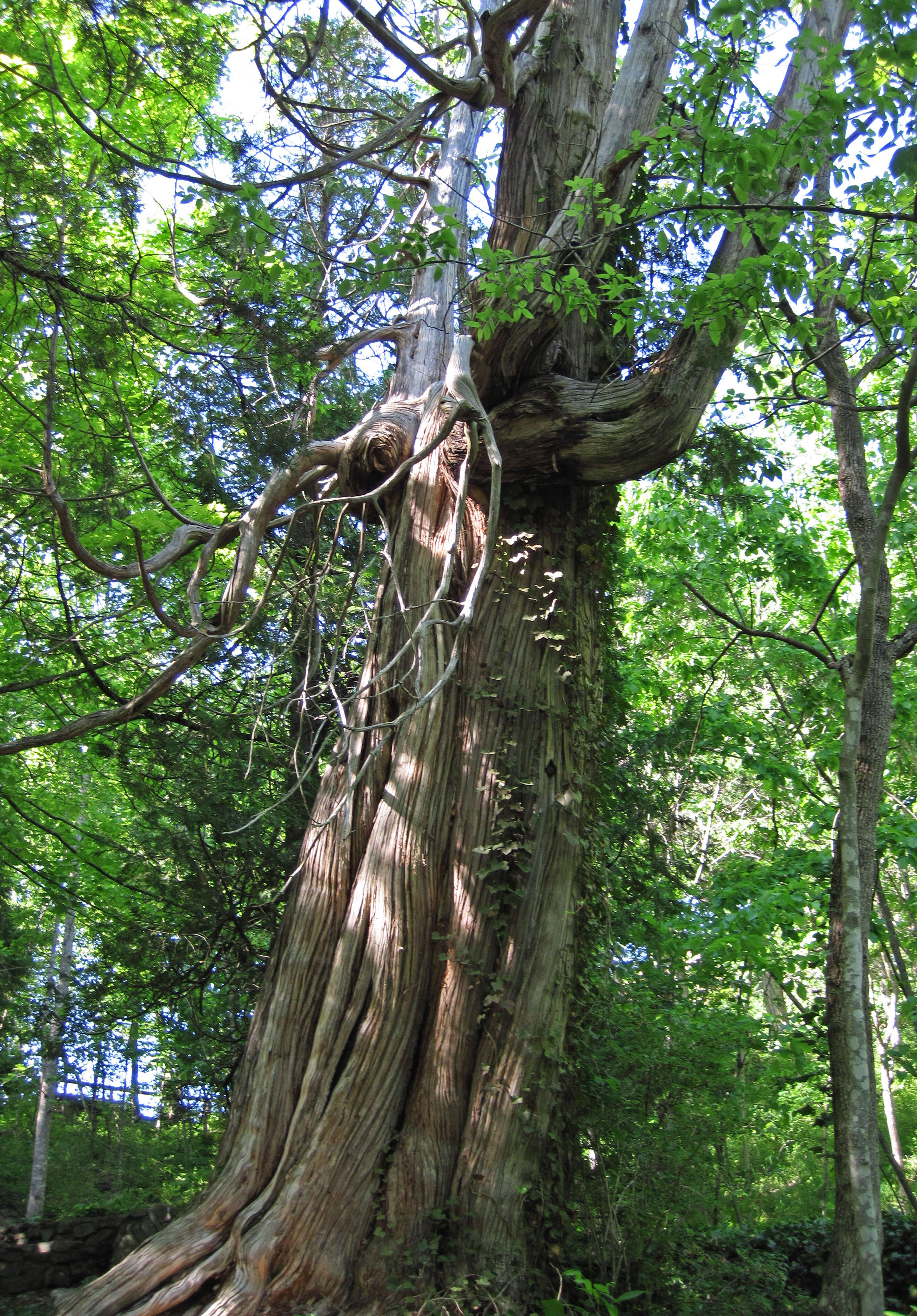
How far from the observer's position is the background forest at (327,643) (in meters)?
4.66

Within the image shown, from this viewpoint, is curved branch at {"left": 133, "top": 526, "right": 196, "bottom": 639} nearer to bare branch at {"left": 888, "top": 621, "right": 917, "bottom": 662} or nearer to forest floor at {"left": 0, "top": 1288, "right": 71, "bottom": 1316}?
bare branch at {"left": 888, "top": 621, "right": 917, "bottom": 662}

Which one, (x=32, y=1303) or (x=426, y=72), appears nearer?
(x=426, y=72)

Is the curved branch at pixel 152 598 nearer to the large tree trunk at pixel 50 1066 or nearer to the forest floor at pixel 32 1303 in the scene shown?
the forest floor at pixel 32 1303

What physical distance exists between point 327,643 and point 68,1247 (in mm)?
4934

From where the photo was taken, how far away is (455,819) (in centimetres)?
481

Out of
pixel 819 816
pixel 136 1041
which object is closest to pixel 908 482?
pixel 819 816

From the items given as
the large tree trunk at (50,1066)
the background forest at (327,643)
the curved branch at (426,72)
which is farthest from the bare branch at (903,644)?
the large tree trunk at (50,1066)

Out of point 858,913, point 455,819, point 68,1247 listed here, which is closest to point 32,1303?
point 68,1247

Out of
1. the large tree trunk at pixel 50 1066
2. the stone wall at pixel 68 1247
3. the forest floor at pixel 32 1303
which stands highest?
the large tree trunk at pixel 50 1066

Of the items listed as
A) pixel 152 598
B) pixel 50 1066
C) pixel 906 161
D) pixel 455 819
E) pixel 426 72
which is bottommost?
pixel 50 1066

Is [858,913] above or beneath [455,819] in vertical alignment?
beneath

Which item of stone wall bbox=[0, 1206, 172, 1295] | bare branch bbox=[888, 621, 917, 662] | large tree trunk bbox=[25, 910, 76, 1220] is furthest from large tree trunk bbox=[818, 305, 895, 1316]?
large tree trunk bbox=[25, 910, 76, 1220]

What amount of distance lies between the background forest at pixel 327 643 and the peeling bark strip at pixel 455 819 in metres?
0.29

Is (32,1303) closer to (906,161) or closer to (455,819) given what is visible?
(455,819)
